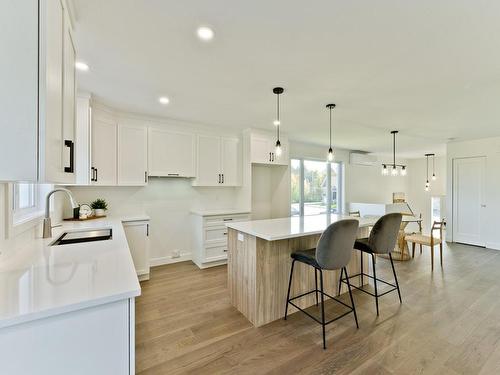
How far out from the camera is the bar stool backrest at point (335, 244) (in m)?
1.98

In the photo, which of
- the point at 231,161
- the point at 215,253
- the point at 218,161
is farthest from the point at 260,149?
the point at 215,253

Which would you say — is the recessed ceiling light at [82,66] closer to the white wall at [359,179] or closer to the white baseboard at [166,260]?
the white baseboard at [166,260]

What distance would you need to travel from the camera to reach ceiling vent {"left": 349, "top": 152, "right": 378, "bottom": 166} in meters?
6.80

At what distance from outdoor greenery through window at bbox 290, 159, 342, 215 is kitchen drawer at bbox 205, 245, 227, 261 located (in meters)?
2.29

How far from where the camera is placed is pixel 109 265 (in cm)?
130

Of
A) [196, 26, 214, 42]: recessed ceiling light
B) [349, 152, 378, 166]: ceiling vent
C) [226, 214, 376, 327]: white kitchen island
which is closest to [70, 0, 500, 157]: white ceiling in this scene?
[196, 26, 214, 42]: recessed ceiling light

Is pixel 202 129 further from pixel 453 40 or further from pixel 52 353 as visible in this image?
pixel 52 353

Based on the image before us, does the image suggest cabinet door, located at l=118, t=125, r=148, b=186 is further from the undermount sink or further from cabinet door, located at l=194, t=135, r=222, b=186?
the undermount sink

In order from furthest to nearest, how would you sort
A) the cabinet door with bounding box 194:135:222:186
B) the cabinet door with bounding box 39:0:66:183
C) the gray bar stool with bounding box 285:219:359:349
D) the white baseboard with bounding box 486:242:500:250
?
the white baseboard with bounding box 486:242:500:250, the cabinet door with bounding box 194:135:222:186, the gray bar stool with bounding box 285:219:359:349, the cabinet door with bounding box 39:0:66:183

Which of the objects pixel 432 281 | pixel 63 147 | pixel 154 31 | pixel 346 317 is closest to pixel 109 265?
pixel 63 147

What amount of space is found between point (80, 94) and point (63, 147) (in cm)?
199

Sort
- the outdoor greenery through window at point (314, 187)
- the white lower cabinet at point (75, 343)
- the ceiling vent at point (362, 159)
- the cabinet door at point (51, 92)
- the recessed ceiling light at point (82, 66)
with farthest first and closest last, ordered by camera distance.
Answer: the ceiling vent at point (362, 159)
the outdoor greenery through window at point (314, 187)
the recessed ceiling light at point (82, 66)
the cabinet door at point (51, 92)
the white lower cabinet at point (75, 343)

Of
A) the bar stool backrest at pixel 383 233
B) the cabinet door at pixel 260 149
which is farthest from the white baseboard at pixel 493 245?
the cabinet door at pixel 260 149

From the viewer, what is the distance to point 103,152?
3230mm
